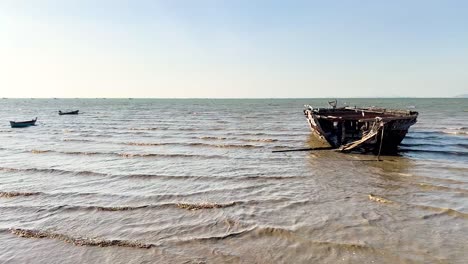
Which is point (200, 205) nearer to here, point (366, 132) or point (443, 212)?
point (443, 212)

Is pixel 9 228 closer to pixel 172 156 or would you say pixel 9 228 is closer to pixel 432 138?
pixel 172 156

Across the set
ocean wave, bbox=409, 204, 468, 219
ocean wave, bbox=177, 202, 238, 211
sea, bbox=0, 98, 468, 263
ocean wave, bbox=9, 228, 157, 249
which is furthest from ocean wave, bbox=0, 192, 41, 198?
ocean wave, bbox=409, 204, 468, 219

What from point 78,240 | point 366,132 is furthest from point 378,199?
point 366,132

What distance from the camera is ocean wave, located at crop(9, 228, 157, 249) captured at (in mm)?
7094

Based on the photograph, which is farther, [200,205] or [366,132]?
[366,132]

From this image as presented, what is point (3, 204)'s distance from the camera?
988 cm

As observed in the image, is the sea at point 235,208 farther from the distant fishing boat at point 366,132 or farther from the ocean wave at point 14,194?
the distant fishing boat at point 366,132

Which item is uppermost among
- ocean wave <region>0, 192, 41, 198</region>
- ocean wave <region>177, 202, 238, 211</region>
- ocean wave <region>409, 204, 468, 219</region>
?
ocean wave <region>409, 204, 468, 219</region>

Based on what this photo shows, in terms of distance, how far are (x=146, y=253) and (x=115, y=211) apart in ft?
9.37

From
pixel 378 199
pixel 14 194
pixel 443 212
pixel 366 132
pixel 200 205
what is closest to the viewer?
pixel 443 212

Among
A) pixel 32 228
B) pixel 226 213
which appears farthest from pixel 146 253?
pixel 32 228

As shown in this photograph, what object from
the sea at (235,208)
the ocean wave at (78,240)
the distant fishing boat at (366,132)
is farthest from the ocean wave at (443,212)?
the ocean wave at (78,240)

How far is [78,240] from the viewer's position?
734 cm

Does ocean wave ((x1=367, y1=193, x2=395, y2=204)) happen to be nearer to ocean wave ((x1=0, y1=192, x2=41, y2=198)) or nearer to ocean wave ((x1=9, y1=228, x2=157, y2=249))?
ocean wave ((x1=9, y1=228, x2=157, y2=249))
